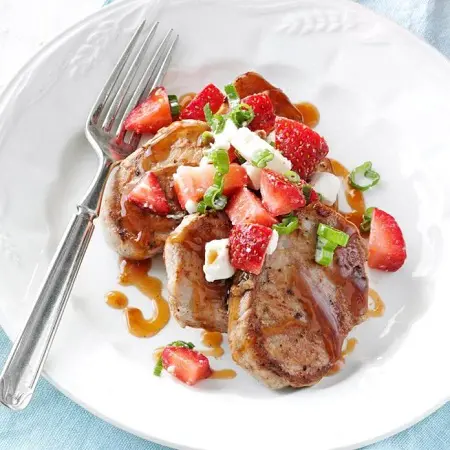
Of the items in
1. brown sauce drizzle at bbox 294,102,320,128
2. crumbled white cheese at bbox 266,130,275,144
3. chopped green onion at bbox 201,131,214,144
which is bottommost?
brown sauce drizzle at bbox 294,102,320,128

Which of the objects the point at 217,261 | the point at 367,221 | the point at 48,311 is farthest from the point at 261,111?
the point at 48,311

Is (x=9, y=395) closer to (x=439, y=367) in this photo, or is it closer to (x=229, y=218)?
(x=229, y=218)

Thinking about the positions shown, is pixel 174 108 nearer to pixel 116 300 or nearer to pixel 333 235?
pixel 116 300

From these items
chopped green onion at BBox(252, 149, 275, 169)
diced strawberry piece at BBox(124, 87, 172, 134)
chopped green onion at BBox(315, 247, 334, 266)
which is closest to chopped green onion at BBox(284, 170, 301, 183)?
chopped green onion at BBox(252, 149, 275, 169)

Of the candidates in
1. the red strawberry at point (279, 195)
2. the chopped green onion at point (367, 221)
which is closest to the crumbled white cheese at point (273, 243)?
the red strawberry at point (279, 195)

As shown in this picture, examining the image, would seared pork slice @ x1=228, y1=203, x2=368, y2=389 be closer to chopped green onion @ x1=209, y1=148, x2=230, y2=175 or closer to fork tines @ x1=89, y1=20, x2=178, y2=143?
chopped green onion @ x1=209, y1=148, x2=230, y2=175

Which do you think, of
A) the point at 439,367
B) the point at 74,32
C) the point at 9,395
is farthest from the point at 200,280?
the point at 74,32

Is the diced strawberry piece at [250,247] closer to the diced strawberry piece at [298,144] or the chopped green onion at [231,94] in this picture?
the diced strawberry piece at [298,144]
